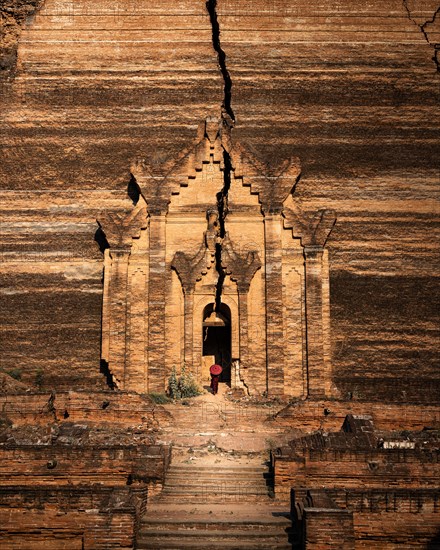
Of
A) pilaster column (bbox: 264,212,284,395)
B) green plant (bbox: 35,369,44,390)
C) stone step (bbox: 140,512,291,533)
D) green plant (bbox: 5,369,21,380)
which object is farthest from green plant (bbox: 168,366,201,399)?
stone step (bbox: 140,512,291,533)

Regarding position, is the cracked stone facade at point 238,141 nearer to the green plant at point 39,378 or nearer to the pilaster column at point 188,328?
the green plant at point 39,378

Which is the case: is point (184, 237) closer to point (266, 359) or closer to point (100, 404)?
point (266, 359)

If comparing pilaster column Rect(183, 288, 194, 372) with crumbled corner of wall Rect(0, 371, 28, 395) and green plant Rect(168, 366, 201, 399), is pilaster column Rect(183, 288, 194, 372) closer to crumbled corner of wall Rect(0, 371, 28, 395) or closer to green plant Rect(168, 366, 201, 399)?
green plant Rect(168, 366, 201, 399)

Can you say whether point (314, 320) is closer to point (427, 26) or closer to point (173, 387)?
point (173, 387)

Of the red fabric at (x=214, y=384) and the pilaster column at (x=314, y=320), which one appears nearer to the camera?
the red fabric at (x=214, y=384)

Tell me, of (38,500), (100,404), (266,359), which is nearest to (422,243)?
(266,359)

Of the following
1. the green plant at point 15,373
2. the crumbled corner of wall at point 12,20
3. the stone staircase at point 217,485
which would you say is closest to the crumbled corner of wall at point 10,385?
the green plant at point 15,373
